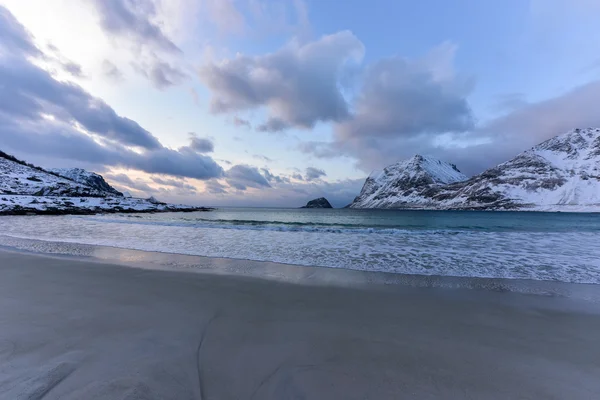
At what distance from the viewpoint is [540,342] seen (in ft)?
14.8

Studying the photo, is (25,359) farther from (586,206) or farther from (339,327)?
(586,206)

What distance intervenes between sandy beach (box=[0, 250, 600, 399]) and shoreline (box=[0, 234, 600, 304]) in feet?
2.91

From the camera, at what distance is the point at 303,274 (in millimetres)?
9266

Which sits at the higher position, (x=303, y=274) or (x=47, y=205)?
(x=47, y=205)

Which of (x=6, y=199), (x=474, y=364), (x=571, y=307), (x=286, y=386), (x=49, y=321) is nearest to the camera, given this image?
(x=286, y=386)

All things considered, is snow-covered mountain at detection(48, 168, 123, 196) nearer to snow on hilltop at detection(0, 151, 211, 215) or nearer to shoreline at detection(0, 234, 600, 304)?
snow on hilltop at detection(0, 151, 211, 215)

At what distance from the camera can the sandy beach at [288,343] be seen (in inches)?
122

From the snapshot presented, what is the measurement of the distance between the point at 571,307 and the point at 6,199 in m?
77.3

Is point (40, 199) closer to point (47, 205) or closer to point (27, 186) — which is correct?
point (47, 205)

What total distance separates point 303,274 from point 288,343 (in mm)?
5058

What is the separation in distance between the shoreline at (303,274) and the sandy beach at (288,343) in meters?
0.89

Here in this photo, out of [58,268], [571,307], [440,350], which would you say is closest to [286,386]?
[440,350]

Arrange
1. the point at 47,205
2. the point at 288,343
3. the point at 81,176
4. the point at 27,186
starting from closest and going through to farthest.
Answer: the point at 288,343
the point at 47,205
the point at 27,186
the point at 81,176

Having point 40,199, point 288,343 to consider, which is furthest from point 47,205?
point 288,343
